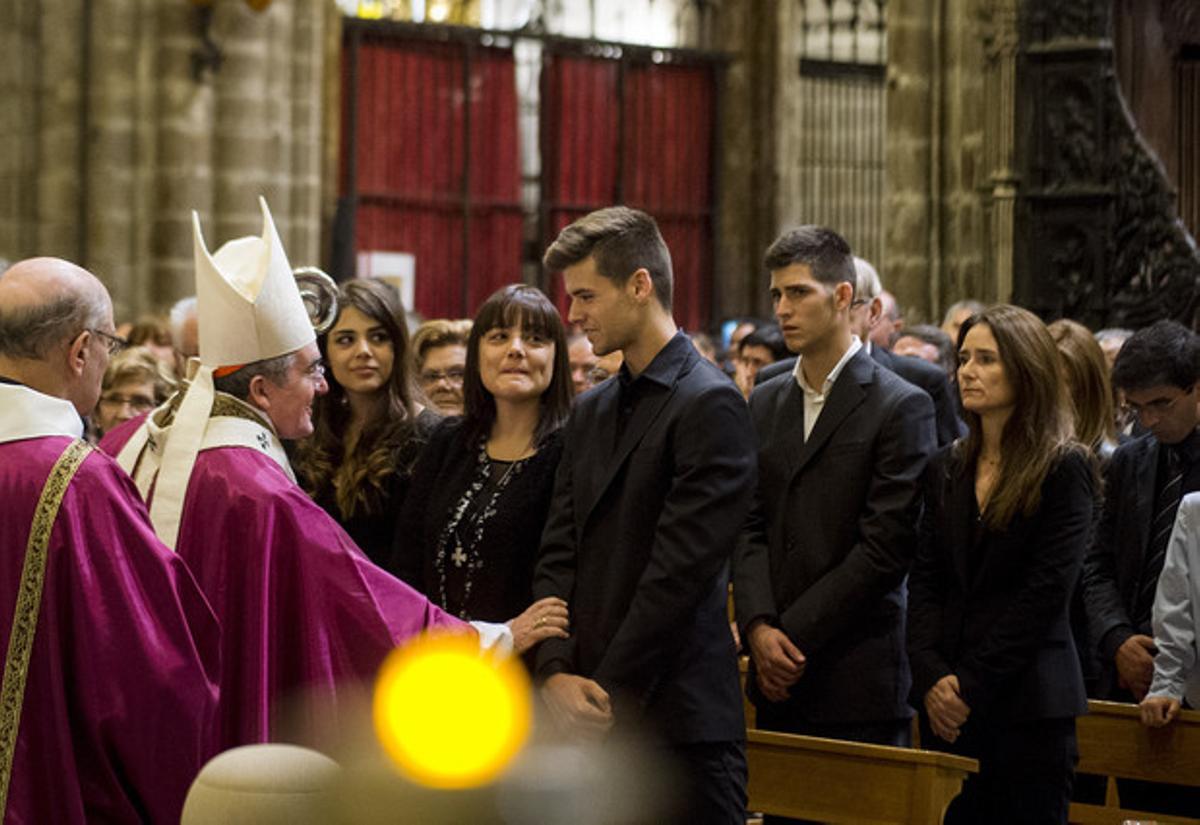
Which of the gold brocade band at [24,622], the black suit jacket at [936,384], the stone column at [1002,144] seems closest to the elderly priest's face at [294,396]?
the gold brocade band at [24,622]

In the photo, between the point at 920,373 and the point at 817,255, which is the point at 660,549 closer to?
the point at 817,255

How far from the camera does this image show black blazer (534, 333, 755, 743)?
3.73m

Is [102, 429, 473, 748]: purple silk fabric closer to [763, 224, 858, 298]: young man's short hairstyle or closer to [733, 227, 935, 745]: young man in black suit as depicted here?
[733, 227, 935, 745]: young man in black suit

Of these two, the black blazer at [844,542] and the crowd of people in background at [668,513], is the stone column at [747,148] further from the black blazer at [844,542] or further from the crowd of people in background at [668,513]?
the black blazer at [844,542]

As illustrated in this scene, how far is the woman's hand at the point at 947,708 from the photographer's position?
14.5ft

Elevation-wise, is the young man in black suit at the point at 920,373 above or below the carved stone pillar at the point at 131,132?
below

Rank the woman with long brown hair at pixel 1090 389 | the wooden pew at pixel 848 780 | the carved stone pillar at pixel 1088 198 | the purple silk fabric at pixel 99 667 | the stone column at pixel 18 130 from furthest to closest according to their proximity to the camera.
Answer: the stone column at pixel 18 130
the carved stone pillar at pixel 1088 198
the woman with long brown hair at pixel 1090 389
the wooden pew at pixel 848 780
the purple silk fabric at pixel 99 667

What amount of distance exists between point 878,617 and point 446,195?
11600 mm

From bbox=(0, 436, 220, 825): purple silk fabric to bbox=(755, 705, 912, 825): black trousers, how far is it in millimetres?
1640

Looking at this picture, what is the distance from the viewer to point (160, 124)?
39.5 feet

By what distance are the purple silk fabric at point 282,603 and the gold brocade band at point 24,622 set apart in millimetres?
498

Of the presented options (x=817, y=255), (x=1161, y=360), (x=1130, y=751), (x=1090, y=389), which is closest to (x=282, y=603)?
(x=817, y=255)

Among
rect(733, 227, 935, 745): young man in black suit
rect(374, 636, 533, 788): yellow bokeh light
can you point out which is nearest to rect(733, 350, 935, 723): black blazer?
rect(733, 227, 935, 745): young man in black suit

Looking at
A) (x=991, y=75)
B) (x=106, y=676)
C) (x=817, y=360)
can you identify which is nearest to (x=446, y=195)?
(x=991, y=75)
